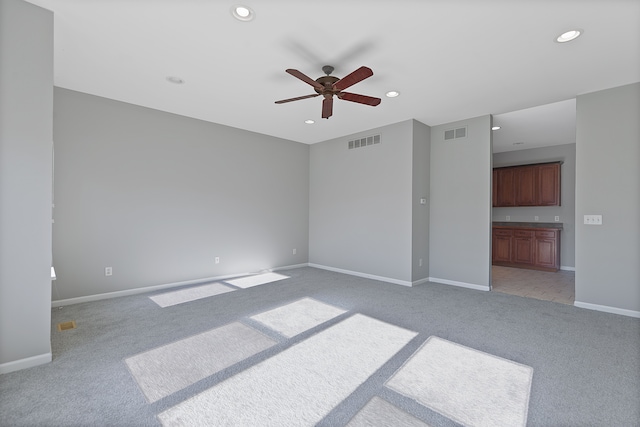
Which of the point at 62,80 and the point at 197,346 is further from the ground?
the point at 62,80

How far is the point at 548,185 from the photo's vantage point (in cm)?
623

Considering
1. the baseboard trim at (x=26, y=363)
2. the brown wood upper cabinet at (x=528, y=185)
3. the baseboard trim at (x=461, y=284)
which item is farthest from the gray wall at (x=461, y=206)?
the baseboard trim at (x=26, y=363)

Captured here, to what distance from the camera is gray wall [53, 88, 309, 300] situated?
3.61 m

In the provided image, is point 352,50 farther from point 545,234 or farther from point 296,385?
point 545,234

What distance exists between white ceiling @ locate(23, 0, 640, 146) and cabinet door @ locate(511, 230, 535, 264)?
3.14 meters

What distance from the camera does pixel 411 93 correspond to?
3.63m

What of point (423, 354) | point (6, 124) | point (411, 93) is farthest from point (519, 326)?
point (6, 124)

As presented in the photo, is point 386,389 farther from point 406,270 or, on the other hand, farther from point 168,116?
point 168,116

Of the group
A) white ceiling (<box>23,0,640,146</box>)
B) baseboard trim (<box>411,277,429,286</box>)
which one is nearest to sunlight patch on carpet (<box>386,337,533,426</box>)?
baseboard trim (<box>411,277,429,286</box>)

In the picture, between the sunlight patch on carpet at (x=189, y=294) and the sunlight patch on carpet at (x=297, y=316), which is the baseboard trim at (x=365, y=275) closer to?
the sunlight patch on carpet at (x=297, y=316)

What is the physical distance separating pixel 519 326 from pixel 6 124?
15.8ft

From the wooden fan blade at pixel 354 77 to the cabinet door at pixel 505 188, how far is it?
5844 millimetres

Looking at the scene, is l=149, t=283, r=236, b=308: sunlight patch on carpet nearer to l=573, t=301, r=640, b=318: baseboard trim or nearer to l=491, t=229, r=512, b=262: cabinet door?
l=573, t=301, r=640, b=318: baseboard trim

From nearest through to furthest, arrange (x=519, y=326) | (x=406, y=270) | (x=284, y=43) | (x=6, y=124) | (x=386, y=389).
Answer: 1. (x=386, y=389)
2. (x=6, y=124)
3. (x=284, y=43)
4. (x=519, y=326)
5. (x=406, y=270)
